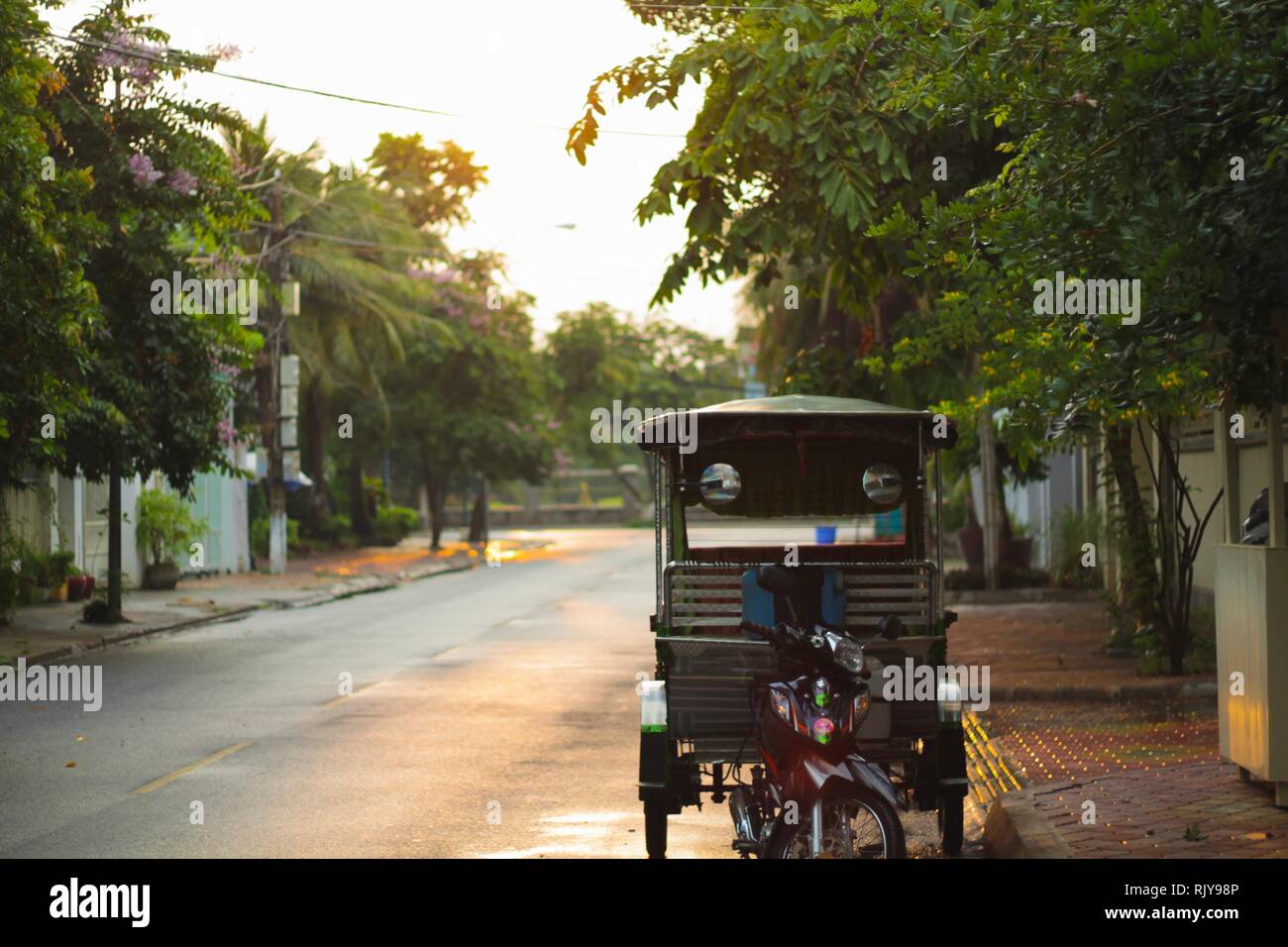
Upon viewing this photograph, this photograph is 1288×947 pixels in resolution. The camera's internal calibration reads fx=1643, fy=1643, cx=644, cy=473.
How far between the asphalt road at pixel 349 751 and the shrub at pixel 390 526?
2776cm

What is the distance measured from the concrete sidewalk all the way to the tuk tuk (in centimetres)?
1132

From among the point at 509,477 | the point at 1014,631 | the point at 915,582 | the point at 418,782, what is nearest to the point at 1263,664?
the point at 915,582

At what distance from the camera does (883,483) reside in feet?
31.3

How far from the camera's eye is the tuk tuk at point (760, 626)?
8.19 meters

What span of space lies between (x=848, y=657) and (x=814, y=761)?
0.48 meters

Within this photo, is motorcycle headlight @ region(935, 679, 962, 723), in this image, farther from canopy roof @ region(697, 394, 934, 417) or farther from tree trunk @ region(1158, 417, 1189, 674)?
tree trunk @ region(1158, 417, 1189, 674)

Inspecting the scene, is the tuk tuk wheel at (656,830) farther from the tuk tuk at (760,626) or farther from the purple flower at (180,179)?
the purple flower at (180,179)

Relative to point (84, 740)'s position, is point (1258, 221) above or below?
above

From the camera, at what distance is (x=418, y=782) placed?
35.1 feet

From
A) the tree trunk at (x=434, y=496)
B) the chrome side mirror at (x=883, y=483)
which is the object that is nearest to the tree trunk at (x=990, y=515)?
the chrome side mirror at (x=883, y=483)

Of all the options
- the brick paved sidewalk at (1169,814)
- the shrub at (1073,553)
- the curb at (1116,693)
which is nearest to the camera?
the brick paved sidewalk at (1169,814)

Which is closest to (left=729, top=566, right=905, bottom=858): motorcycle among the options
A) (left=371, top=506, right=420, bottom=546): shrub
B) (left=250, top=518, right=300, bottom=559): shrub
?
(left=250, top=518, right=300, bottom=559): shrub
